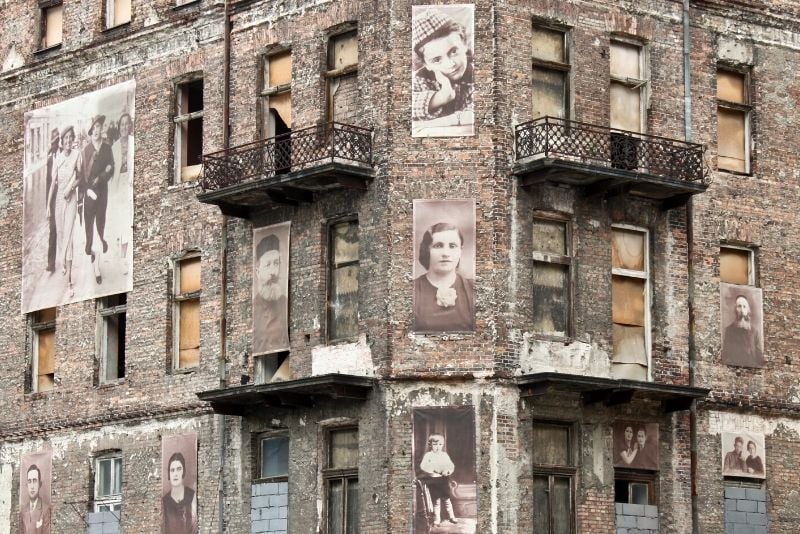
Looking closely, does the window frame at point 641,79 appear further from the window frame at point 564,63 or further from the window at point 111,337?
the window at point 111,337

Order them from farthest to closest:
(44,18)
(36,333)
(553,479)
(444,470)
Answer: (44,18) < (36,333) < (553,479) < (444,470)

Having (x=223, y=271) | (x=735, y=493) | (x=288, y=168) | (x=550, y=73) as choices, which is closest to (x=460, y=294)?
(x=288, y=168)

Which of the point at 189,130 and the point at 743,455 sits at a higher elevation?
→ the point at 189,130

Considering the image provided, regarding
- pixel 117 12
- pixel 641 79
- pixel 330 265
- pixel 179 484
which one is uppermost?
pixel 117 12

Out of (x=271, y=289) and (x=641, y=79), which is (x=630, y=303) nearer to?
(x=641, y=79)

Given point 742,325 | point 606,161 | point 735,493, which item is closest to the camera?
point 606,161

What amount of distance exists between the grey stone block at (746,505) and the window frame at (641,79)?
7.08 metres

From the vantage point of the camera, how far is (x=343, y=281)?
130 ft

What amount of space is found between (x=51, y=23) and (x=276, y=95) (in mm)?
7666

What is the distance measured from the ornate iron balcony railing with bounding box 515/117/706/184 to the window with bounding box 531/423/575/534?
15.7 feet

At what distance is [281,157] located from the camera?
40.2 metres

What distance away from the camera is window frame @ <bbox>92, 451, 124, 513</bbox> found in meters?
43.4

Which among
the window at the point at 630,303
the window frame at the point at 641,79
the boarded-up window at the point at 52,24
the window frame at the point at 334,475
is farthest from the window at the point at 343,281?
the boarded-up window at the point at 52,24

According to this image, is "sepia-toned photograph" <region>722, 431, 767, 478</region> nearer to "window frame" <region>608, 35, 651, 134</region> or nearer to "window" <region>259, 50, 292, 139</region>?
"window frame" <region>608, 35, 651, 134</region>
